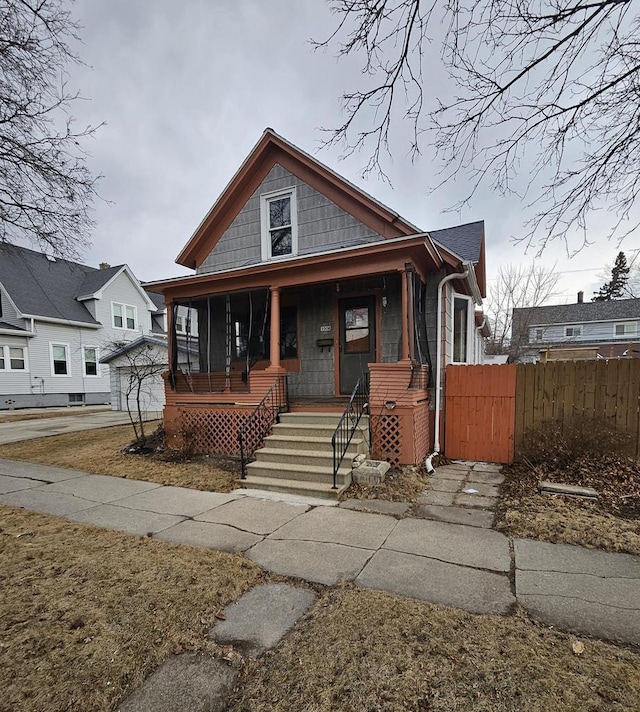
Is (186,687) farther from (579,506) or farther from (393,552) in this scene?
(579,506)

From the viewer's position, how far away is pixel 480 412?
6.79 m

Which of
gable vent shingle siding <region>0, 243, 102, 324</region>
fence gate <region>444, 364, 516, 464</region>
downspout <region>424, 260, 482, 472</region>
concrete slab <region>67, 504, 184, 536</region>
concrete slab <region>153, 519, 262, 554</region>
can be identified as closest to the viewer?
concrete slab <region>153, 519, 262, 554</region>

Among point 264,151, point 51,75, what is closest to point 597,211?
point 264,151

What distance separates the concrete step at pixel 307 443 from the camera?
598cm

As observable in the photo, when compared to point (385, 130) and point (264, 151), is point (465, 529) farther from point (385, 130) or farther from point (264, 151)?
point (264, 151)

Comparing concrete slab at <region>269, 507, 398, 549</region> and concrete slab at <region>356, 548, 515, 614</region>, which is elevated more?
concrete slab at <region>356, 548, 515, 614</region>

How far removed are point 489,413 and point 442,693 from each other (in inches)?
214

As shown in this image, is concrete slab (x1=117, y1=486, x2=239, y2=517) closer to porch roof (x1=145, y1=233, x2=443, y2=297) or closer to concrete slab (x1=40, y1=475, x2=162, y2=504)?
concrete slab (x1=40, y1=475, x2=162, y2=504)

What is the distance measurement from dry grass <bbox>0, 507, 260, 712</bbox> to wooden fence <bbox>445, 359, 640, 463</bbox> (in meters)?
4.94

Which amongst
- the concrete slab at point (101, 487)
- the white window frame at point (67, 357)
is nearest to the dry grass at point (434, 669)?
the concrete slab at point (101, 487)

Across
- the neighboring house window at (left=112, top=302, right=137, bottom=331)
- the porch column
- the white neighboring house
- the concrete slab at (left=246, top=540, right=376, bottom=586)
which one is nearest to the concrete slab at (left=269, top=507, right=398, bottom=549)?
the concrete slab at (left=246, top=540, right=376, bottom=586)

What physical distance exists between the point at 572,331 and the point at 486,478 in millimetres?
31443

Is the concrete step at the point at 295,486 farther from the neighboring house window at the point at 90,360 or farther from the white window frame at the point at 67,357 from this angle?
the neighboring house window at the point at 90,360

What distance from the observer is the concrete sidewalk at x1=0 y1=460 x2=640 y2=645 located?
270cm
